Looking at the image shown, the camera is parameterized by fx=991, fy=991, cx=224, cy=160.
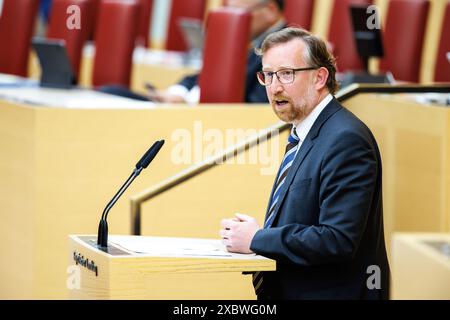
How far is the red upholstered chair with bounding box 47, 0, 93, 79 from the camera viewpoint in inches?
184

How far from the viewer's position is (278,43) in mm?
2045

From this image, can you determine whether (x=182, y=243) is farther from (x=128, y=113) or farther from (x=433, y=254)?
(x=128, y=113)

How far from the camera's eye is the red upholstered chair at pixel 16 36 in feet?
16.9

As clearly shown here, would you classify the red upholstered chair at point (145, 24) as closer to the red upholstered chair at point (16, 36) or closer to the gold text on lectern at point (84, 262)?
the red upholstered chair at point (16, 36)

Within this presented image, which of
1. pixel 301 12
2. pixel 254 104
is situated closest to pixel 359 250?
pixel 254 104

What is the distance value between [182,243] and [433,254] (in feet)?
2.54

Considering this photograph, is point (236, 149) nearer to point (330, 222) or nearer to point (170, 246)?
point (170, 246)

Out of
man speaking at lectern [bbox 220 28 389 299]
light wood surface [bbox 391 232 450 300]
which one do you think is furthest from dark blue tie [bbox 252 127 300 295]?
light wood surface [bbox 391 232 450 300]

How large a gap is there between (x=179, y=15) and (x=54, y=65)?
75.3 inches

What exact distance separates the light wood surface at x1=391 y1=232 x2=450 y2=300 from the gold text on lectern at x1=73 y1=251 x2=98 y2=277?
69 centimetres

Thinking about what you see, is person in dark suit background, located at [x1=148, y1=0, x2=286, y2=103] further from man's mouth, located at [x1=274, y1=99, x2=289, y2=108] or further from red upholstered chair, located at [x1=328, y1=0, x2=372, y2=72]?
man's mouth, located at [x1=274, y1=99, x2=289, y2=108]

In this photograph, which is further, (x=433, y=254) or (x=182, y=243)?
(x=182, y=243)

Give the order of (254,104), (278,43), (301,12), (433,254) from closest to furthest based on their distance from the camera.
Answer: (433,254) → (278,43) → (254,104) → (301,12)

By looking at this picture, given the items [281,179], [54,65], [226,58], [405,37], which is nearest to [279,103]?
[281,179]
